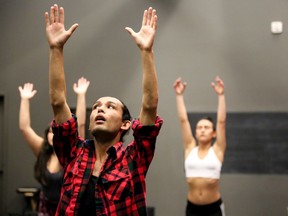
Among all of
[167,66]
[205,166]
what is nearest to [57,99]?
[205,166]

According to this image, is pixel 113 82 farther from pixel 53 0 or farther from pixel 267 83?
pixel 267 83

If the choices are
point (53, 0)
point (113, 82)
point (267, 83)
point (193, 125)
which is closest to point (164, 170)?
point (193, 125)

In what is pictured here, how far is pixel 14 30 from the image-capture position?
580cm

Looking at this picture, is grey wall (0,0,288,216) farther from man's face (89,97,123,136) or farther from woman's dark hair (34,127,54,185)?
man's face (89,97,123,136)

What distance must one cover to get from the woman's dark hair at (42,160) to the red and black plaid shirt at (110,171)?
1.50m

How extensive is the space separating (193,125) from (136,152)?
3414mm

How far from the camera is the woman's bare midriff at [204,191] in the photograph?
→ 4453mm

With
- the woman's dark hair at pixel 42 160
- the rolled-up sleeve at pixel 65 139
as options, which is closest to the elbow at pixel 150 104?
the rolled-up sleeve at pixel 65 139

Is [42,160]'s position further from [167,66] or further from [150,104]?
[167,66]

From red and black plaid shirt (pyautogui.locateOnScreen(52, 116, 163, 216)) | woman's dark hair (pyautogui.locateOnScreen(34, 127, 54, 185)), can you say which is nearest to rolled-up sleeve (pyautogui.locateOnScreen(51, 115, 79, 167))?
red and black plaid shirt (pyautogui.locateOnScreen(52, 116, 163, 216))

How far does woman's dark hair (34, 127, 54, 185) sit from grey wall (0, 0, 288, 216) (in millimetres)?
1869

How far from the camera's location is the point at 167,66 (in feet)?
18.3

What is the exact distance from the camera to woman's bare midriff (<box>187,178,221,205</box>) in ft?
14.6

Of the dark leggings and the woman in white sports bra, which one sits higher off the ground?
the woman in white sports bra
